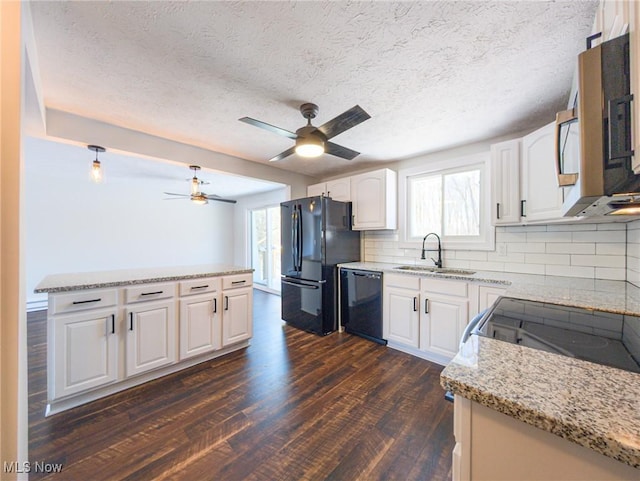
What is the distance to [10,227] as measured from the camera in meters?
1.01

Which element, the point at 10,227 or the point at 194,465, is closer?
the point at 10,227

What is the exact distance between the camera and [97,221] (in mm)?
4980

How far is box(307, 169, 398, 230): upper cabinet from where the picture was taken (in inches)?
133

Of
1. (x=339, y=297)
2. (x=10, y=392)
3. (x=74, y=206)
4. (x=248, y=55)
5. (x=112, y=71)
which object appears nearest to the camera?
(x=10, y=392)

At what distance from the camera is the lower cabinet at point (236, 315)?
2.69 metres

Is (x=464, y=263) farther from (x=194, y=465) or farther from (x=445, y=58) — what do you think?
(x=194, y=465)

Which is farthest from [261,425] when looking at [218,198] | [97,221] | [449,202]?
[218,198]

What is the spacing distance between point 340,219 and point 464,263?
5.24 ft

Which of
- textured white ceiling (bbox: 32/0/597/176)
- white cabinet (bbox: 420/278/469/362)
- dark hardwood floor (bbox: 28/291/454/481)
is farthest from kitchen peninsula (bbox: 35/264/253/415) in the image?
white cabinet (bbox: 420/278/469/362)

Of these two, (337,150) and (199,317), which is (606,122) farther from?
(199,317)

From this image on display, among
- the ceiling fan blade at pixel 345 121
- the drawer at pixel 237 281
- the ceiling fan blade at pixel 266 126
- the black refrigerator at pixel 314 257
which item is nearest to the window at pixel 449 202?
the black refrigerator at pixel 314 257

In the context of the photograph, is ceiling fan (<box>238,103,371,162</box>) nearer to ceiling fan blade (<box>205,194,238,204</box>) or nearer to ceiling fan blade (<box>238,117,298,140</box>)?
ceiling fan blade (<box>238,117,298,140</box>)

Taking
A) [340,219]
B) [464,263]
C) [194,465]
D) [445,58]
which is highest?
[445,58]

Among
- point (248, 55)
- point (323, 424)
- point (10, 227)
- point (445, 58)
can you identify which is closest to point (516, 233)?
point (445, 58)
